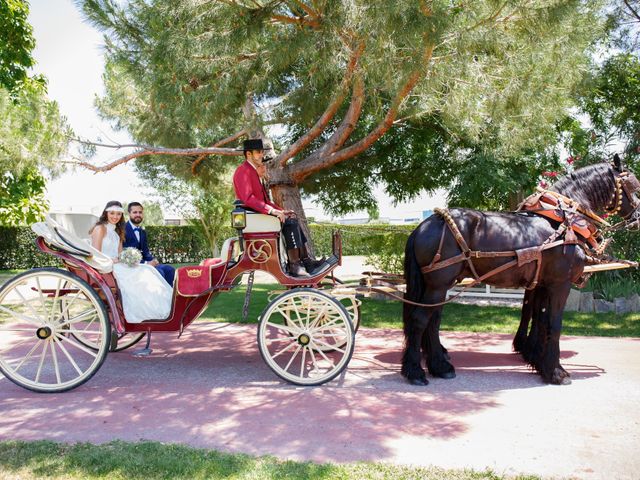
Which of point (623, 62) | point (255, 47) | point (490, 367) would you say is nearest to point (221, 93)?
point (255, 47)

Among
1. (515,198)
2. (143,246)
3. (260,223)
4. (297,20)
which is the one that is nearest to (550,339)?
(260,223)

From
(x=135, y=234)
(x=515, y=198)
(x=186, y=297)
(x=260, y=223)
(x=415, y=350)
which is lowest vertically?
(x=415, y=350)

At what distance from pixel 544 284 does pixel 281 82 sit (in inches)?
225

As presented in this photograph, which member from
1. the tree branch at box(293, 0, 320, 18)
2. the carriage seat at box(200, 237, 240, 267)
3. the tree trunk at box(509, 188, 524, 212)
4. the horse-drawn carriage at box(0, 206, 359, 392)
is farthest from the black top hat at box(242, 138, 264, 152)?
the tree trunk at box(509, 188, 524, 212)

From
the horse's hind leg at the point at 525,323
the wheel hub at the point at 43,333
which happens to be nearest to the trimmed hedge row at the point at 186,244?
the horse's hind leg at the point at 525,323

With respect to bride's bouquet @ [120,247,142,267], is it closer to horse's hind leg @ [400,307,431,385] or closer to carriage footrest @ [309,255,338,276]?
carriage footrest @ [309,255,338,276]

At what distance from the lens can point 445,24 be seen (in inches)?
182

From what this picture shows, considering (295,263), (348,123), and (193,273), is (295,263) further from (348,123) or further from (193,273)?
(348,123)

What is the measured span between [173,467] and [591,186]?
4804 mm

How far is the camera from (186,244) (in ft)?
76.4

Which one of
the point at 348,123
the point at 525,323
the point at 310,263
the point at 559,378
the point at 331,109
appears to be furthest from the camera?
the point at 348,123

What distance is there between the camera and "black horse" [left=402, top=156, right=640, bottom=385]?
4.96 metres

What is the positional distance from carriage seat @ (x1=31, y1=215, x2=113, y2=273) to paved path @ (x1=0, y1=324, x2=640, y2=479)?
45.7 inches

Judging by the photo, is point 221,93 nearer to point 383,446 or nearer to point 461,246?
point 461,246
